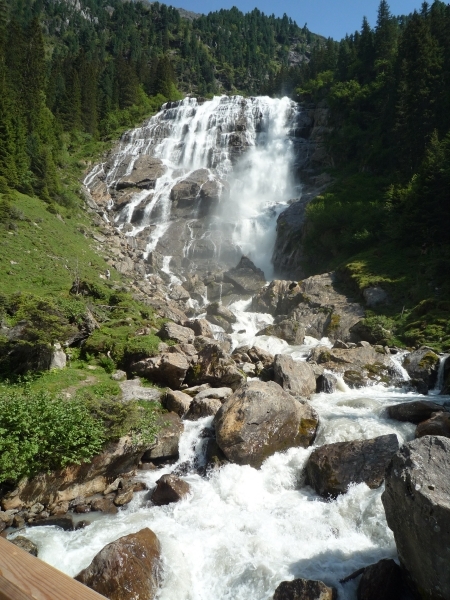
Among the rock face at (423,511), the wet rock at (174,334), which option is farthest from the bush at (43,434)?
the wet rock at (174,334)

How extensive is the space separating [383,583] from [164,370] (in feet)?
38.8

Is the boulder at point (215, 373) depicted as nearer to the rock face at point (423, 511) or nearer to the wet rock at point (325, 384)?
the wet rock at point (325, 384)

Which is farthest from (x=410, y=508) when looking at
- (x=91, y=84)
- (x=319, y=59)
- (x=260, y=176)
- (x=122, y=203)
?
(x=319, y=59)

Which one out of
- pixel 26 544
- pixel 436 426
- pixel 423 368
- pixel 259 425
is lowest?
pixel 26 544

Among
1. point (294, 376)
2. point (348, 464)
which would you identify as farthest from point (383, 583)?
point (294, 376)

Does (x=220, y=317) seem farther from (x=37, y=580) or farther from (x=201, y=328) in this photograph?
(x=37, y=580)

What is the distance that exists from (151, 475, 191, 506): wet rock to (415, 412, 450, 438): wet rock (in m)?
7.70

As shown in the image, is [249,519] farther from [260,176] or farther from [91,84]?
[91,84]

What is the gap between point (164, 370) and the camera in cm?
1777

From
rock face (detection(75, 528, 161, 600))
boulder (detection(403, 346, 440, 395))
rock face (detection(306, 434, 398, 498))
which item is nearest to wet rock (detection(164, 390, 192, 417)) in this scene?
rock face (detection(306, 434, 398, 498))

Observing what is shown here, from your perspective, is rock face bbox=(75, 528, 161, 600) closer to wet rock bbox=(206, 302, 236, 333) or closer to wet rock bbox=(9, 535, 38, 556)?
wet rock bbox=(9, 535, 38, 556)

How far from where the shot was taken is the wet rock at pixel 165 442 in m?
13.7

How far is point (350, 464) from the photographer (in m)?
11.7

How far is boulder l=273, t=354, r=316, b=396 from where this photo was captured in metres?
18.7
